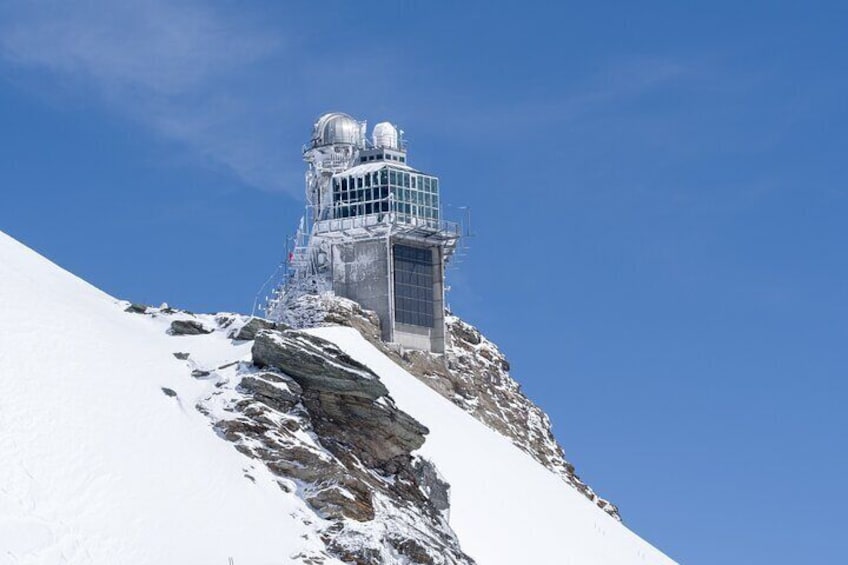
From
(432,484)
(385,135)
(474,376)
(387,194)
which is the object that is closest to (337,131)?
(385,135)

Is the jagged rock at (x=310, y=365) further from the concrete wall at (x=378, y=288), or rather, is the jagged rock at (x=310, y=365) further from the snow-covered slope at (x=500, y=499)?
the concrete wall at (x=378, y=288)

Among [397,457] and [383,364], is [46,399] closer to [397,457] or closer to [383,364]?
[397,457]

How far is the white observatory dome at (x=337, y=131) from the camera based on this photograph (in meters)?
118

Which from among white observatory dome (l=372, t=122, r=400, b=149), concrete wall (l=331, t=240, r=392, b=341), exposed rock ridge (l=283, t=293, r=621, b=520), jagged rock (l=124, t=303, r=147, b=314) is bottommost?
jagged rock (l=124, t=303, r=147, b=314)

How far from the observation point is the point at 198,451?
51500mm

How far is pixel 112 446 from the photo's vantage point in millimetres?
49688

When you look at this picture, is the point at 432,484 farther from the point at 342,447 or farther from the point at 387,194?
the point at 387,194

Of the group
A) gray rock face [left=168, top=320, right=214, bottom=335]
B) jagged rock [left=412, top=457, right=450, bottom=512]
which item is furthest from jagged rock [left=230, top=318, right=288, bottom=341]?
jagged rock [left=412, top=457, right=450, bottom=512]

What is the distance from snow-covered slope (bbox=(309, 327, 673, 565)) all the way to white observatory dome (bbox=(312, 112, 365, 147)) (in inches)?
1479

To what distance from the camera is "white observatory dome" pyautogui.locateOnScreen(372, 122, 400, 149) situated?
11600cm

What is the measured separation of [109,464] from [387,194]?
62918 mm

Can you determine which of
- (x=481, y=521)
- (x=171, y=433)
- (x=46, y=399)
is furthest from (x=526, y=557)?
(x=46, y=399)

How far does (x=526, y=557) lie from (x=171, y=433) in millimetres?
17030

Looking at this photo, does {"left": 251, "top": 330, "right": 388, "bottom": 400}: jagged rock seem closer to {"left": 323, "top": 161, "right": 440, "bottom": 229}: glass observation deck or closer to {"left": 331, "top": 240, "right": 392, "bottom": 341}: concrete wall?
{"left": 331, "top": 240, "right": 392, "bottom": 341}: concrete wall
